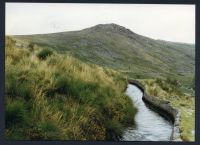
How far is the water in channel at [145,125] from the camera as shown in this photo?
11578 mm

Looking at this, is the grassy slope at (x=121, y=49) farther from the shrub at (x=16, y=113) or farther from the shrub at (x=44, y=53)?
the shrub at (x=16, y=113)

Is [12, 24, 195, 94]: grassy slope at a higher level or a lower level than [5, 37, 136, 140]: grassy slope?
higher

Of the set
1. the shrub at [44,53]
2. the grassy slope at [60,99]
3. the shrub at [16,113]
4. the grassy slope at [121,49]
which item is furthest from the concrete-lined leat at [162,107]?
the shrub at [16,113]

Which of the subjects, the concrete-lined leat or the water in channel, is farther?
the concrete-lined leat

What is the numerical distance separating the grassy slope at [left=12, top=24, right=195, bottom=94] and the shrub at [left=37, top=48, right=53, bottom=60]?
226mm

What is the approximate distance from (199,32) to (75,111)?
9.81ft

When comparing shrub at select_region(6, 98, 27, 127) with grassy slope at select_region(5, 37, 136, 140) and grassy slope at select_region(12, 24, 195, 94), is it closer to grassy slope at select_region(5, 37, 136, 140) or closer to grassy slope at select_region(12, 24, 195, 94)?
grassy slope at select_region(5, 37, 136, 140)

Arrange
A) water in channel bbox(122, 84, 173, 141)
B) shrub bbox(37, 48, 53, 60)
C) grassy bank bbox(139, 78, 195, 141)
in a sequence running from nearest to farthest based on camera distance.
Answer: grassy bank bbox(139, 78, 195, 141), water in channel bbox(122, 84, 173, 141), shrub bbox(37, 48, 53, 60)

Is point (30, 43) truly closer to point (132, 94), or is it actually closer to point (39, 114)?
point (39, 114)

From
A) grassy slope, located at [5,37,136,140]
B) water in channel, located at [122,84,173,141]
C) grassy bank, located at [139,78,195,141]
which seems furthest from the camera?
water in channel, located at [122,84,173,141]

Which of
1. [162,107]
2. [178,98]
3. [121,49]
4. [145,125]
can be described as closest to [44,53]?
[121,49]

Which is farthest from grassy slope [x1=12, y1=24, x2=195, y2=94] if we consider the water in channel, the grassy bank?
the water in channel

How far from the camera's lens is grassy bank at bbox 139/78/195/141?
451 inches

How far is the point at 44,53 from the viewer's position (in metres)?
13.1
